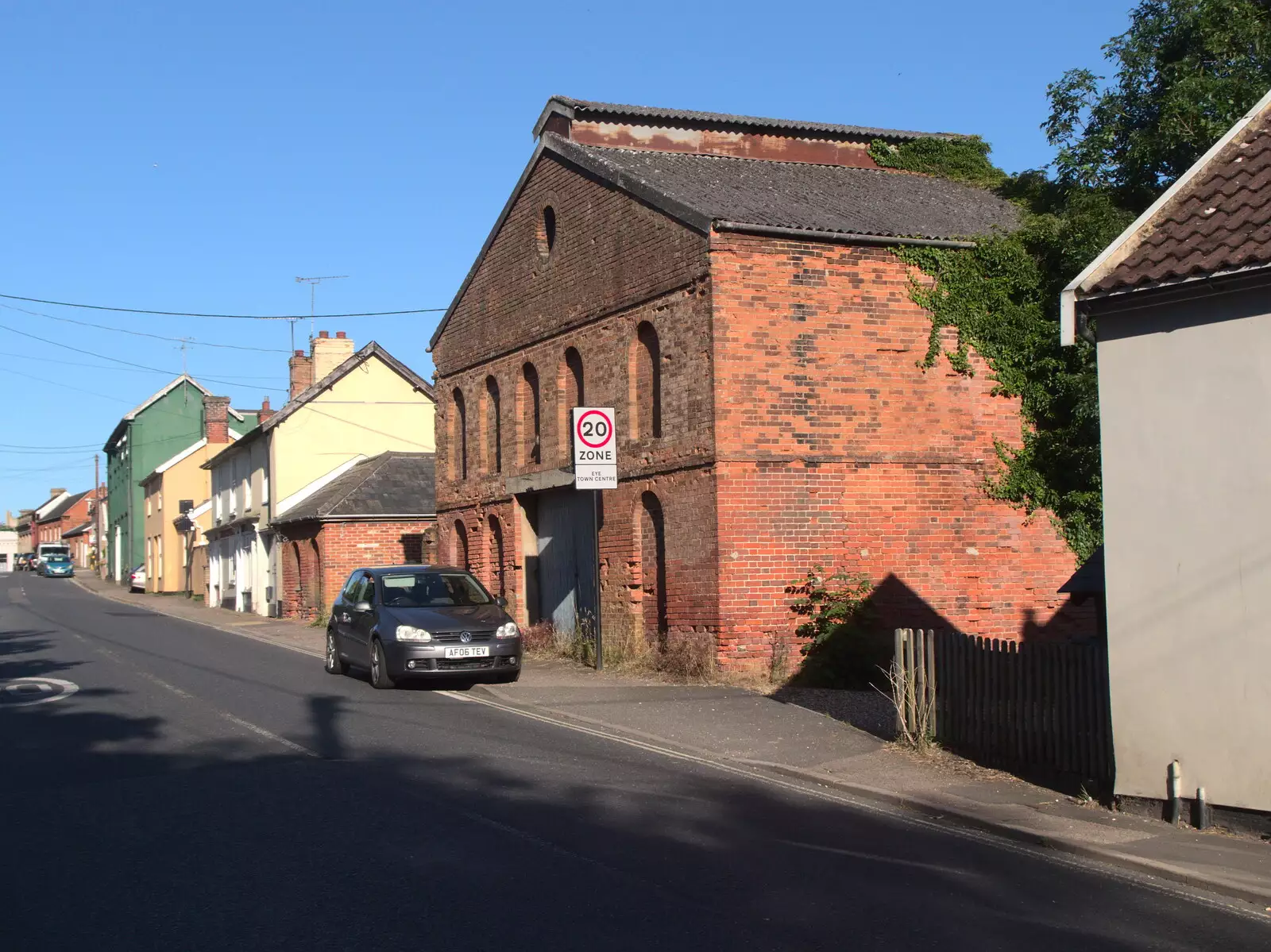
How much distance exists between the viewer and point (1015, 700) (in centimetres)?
1066

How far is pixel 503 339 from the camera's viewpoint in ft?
79.2

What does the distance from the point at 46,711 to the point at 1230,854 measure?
468 inches

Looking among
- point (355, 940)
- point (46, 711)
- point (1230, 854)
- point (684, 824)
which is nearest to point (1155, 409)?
point (1230, 854)

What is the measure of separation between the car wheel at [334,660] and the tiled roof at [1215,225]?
12.7m

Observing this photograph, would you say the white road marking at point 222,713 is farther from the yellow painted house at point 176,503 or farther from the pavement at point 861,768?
the yellow painted house at point 176,503

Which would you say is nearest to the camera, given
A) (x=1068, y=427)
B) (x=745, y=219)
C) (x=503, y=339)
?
(x=745, y=219)

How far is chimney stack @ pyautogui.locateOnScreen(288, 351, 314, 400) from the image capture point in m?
46.1

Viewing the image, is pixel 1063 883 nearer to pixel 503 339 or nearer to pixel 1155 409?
pixel 1155 409

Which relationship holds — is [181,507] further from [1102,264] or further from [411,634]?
[1102,264]

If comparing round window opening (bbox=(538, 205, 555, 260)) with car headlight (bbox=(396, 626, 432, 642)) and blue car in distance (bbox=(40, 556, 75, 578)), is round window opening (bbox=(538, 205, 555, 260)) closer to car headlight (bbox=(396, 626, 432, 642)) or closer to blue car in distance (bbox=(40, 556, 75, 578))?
car headlight (bbox=(396, 626, 432, 642))

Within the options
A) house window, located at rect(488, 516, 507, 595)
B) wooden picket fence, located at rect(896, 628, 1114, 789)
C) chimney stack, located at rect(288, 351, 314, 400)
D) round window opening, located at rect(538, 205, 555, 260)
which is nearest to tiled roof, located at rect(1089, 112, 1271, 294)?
wooden picket fence, located at rect(896, 628, 1114, 789)

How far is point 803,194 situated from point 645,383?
4069 mm

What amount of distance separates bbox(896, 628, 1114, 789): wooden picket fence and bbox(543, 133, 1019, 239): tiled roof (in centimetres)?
779

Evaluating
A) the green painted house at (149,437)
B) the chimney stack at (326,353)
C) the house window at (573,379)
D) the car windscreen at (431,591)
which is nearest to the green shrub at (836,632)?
the car windscreen at (431,591)
